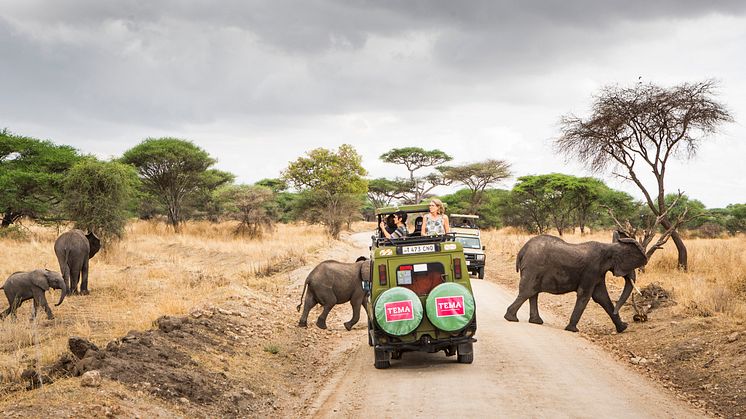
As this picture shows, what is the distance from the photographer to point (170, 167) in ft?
146

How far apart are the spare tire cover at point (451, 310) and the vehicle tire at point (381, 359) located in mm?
921

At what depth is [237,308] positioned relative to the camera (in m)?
13.5

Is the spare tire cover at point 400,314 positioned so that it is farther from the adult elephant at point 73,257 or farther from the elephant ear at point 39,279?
the adult elephant at point 73,257

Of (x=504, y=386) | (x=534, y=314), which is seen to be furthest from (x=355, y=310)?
(x=504, y=386)

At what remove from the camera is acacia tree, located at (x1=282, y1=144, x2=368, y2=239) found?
148ft

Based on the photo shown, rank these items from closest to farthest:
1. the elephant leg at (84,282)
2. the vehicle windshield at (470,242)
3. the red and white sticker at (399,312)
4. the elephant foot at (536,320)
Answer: the red and white sticker at (399,312) < the elephant foot at (536,320) < the elephant leg at (84,282) < the vehicle windshield at (470,242)

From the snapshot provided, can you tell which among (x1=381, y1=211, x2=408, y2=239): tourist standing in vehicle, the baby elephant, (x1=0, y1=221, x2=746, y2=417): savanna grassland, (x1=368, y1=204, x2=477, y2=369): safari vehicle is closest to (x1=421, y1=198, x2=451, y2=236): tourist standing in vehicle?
(x1=368, y1=204, x2=477, y2=369): safari vehicle

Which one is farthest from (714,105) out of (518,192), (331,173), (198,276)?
(518,192)

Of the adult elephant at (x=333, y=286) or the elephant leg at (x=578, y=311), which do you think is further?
the adult elephant at (x=333, y=286)

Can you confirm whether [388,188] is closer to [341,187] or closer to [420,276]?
[341,187]

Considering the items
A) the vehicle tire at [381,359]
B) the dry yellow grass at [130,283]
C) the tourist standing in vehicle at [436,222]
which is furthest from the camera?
the tourist standing in vehicle at [436,222]

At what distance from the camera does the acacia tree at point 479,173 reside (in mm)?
56500

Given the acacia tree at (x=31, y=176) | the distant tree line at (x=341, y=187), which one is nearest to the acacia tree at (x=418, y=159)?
the distant tree line at (x=341, y=187)

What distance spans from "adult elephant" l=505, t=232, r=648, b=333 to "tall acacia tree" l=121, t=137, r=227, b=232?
108 ft
